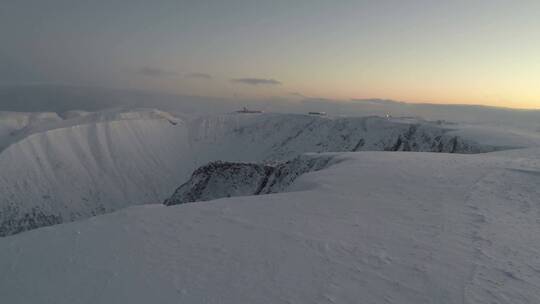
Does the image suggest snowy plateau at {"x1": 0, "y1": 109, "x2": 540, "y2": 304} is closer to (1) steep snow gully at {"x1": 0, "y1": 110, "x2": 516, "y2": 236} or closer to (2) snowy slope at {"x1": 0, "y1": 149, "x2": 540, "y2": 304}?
(2) snowy slope at {"x1": 0, "y1": 149, "x2": 540, "y2": 304}

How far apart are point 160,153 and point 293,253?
115627mm

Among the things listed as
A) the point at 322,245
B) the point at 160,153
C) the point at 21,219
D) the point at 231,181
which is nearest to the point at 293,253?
the point at 322,245

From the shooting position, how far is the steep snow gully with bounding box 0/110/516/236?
53934mm

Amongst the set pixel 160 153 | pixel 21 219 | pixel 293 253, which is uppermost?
pixel 293 253

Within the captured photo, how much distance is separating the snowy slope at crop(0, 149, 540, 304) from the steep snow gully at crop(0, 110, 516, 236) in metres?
27.4

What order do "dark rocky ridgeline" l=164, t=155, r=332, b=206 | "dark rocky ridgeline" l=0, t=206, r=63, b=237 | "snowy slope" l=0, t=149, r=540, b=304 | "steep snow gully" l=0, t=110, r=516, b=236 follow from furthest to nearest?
"dark rocky ridgeline" l=0, t=206, r=63, b=237 → "steep snow gully" l=0, t=110, r=516, b=236 → "dark rocky ridgeline" l=164, t=155, r=332, b=206 → "snowy slope" l=0, t=149, r=540, b=304

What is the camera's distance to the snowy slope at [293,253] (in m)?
6.59

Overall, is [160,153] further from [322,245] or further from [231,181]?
[322,245]

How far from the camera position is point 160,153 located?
11844 cm

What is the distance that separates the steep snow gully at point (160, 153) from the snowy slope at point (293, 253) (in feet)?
89.9

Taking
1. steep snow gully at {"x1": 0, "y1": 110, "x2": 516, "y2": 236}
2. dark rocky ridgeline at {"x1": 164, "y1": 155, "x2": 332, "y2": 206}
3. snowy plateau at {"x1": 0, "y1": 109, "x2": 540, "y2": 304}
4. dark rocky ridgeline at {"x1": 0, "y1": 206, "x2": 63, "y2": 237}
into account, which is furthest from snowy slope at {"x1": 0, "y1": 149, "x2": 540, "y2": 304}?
dark rocky ridgeline at {"x1": 0, "y1": 206, "x2": 63, "y2": 237}

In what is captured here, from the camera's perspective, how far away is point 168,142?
4941 inches

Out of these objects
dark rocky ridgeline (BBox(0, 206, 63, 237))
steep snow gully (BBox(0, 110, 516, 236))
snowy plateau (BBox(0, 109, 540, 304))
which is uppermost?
snowy plateau (BBox(0, 109, 540, 304))

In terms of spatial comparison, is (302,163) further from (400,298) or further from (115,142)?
(115,142)
